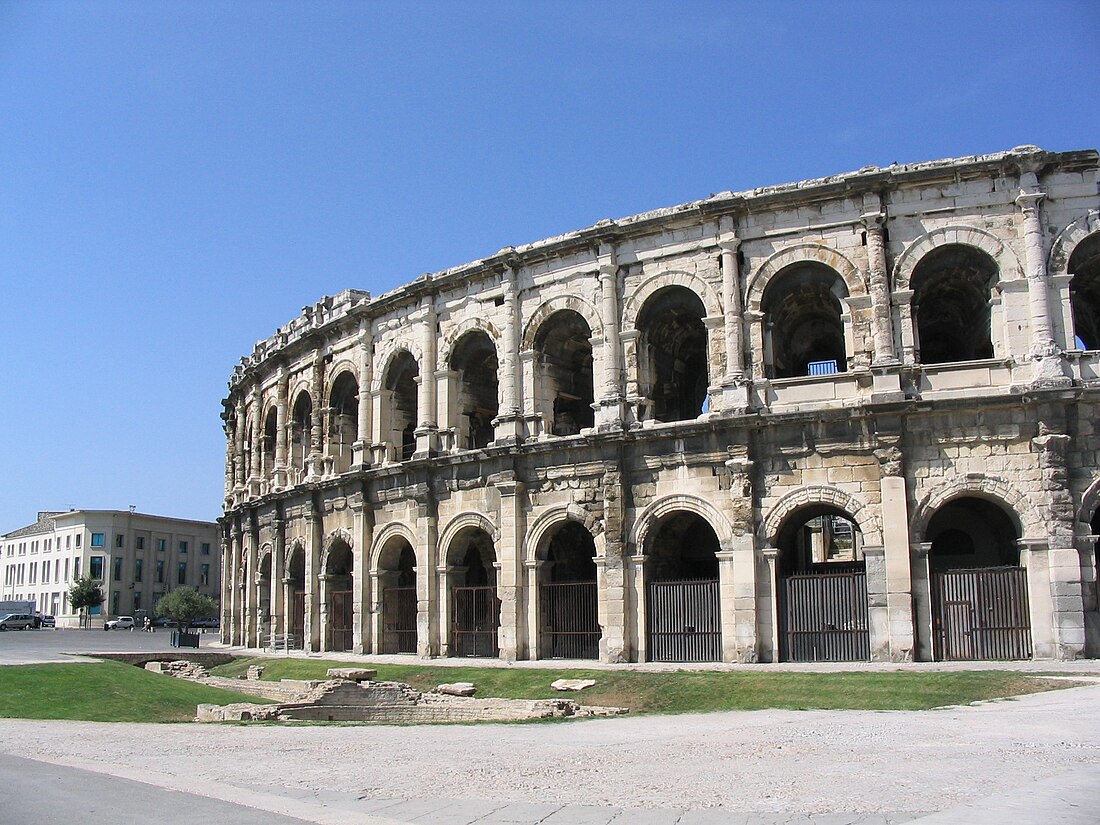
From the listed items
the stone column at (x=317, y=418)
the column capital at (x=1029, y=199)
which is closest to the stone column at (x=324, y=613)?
the stone column at (x=317, y=418)

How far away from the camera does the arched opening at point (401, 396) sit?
28.9m

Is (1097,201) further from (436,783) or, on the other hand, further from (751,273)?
(436,783)

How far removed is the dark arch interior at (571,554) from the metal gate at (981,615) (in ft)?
27.4

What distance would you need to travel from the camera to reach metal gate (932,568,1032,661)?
19250mm

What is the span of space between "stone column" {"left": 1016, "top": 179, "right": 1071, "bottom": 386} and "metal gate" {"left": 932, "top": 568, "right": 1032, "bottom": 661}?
12.1ft

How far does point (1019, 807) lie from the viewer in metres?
6.86

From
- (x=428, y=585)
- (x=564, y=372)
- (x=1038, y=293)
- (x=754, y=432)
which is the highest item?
(x=1038, y=293)

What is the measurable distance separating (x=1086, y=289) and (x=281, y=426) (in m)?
23.5

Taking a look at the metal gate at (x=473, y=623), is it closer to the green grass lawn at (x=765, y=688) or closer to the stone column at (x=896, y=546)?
the green grass lawn at (x=765, y=688)

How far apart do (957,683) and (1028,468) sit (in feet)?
18.6

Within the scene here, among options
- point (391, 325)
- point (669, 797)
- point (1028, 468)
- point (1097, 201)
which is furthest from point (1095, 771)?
point (391, 325)

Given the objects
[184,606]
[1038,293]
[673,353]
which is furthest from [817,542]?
[184,606]

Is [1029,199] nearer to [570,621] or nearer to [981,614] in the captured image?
[981,614]

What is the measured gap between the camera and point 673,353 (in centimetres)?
2577
